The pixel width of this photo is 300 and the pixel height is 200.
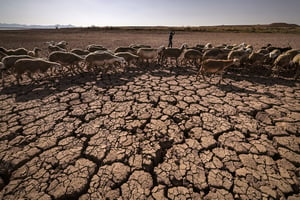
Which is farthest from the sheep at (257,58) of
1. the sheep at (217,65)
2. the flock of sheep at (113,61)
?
the sheep at (217,65)

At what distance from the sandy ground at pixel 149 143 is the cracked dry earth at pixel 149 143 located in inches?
0.7

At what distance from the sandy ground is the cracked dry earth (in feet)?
0.06

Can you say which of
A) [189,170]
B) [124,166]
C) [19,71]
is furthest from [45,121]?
[189,170]

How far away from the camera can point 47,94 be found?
4887 millimetres

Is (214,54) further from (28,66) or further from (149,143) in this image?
(28,66)

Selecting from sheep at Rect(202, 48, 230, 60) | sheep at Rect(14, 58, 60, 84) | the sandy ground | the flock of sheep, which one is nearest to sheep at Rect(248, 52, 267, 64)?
the flock of sheep

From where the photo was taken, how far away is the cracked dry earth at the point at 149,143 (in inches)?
87.6

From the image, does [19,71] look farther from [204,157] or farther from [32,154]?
[204,157]

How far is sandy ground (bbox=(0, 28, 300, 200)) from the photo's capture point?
223 cm

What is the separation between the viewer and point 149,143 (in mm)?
3006

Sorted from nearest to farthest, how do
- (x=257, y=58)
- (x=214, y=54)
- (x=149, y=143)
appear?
(x=149, y=143) < (x=257, y=58) < (x=214, y=54)

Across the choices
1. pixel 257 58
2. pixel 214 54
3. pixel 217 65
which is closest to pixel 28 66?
pixel 217 65

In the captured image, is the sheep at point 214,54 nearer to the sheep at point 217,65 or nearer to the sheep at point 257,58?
the sheep at point 257,58

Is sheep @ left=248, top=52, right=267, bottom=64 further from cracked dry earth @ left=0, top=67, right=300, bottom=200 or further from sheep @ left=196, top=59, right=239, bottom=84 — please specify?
cracked dry earth @ left=0, top=67, right=300, bottom=200
